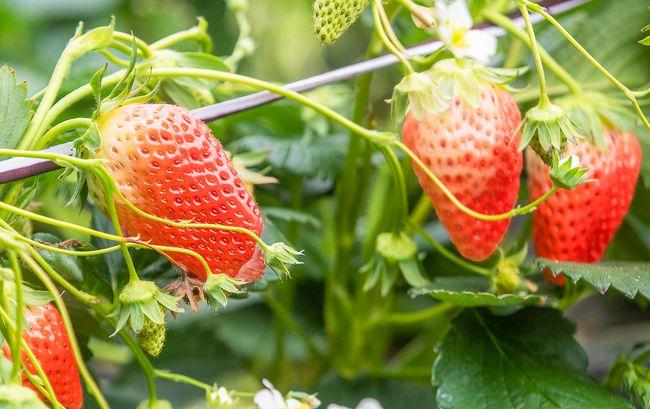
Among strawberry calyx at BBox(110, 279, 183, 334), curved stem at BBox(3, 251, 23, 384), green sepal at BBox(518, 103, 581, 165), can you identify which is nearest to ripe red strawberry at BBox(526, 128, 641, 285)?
green sepal at BBox(518, 103, 581, 165)

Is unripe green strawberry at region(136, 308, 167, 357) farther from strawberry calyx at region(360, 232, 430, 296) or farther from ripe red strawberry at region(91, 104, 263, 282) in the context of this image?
strawberry calyx at region(360, 232, 430, 296)

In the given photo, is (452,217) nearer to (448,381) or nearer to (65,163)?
(448,381)

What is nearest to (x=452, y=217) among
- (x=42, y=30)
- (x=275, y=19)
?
(x=275, y=19)

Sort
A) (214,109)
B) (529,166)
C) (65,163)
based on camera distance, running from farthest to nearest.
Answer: (529,166)
(214,109)
(65,163)

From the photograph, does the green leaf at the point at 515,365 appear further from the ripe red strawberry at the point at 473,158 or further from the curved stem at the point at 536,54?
the curved stem at the point at 536,54

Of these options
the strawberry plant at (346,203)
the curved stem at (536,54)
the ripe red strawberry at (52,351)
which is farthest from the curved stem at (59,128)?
the curved stem at (536,54)

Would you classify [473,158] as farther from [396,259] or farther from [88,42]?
[88,42]

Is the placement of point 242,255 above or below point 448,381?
above

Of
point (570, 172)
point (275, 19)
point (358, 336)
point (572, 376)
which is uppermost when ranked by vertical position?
point (570, 172)
